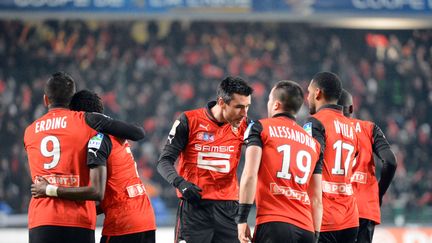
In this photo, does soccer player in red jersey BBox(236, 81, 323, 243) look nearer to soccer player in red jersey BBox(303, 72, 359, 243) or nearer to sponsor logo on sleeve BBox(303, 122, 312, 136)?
sponsor logo on sleeve BBox(303, 122, 312, 136)

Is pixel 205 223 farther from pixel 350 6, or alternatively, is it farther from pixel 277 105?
pixel 350 6

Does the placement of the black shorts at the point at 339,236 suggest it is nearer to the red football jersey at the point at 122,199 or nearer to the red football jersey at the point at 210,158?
the red football jersey at the point at 210,158

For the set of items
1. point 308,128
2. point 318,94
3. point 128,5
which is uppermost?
point 128,5

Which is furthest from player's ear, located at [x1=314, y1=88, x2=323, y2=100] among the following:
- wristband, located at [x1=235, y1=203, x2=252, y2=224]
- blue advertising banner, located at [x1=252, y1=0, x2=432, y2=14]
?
blue advertising banner, located at [x1=252, y1=0, x2=432, y2=14]

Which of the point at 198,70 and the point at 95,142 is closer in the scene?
the point at 95,142

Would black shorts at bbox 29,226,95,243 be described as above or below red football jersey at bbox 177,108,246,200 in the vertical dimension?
below

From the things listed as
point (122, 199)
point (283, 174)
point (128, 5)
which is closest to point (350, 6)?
point (128, 5)

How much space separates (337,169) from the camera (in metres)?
6.77

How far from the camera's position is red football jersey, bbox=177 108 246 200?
689 centimetres

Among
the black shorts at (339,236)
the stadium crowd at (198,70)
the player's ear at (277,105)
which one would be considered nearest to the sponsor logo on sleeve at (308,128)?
the player's ear at (277,105)

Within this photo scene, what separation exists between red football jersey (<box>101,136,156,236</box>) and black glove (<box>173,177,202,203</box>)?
1.19 ft

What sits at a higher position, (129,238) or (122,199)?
(122,199)

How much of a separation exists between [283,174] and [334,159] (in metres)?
1.03

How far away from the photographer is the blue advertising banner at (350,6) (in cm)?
2044
